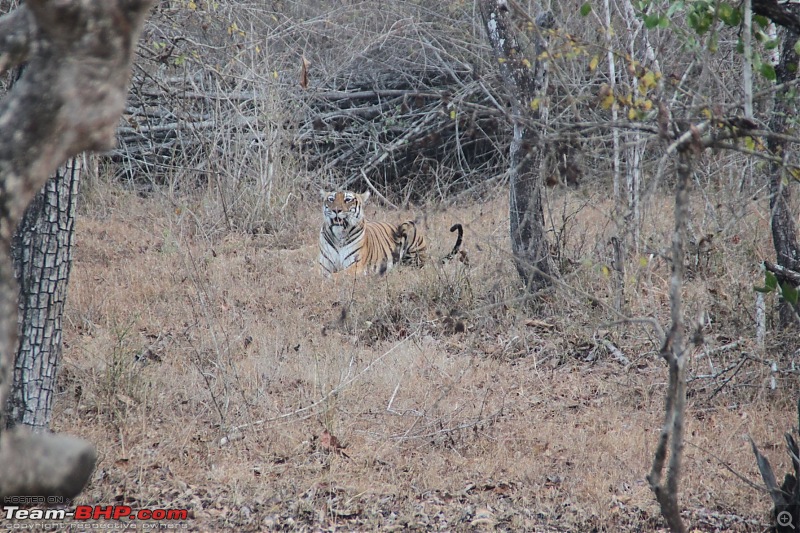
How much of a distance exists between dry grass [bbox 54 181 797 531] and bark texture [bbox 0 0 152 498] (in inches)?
77.9

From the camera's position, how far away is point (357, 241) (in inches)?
379

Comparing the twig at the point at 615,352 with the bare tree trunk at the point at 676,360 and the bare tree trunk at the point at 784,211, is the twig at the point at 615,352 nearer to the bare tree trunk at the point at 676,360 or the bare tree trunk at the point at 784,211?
the bare tree trunk at the point at 784,211

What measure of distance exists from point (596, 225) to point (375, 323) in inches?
136

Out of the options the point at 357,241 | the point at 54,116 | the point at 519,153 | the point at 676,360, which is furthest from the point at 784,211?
the point at 357,241

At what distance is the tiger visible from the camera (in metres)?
9.26

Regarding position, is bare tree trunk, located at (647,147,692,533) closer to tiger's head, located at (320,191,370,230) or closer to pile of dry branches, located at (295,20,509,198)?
tiger's head, located at (320,191,370,230)

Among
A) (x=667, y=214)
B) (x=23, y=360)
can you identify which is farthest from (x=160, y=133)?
(x=23, y=360)

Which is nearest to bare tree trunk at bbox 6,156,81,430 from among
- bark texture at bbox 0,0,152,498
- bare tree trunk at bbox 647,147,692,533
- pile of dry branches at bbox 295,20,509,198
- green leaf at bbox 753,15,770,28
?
bark texture at bbox 0,0,152,498

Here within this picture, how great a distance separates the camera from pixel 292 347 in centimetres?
632

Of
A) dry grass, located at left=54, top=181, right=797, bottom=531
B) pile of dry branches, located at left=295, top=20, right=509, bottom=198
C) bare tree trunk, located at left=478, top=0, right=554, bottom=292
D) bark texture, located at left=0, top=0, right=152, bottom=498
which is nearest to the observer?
bark texture, located at left=0, top=0, right=152, bottom=498

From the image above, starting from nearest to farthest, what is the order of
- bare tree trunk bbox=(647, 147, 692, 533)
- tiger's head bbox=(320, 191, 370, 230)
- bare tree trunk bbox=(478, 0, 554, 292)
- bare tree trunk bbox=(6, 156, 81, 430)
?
bare tree trunk bbox=(647, 147, 692, 533) < bare tree trunk bbox=(6, 156, 81, 430) < bare tree trunk bbox=(478, 0, 554, 292) < tiger's head bbox=(320, 191, 370, 230)

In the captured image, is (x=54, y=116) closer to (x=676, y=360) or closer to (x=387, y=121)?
(x=676, y=360)

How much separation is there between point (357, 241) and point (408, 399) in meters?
4.33

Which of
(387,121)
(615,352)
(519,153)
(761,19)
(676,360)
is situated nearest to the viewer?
(676,360)
